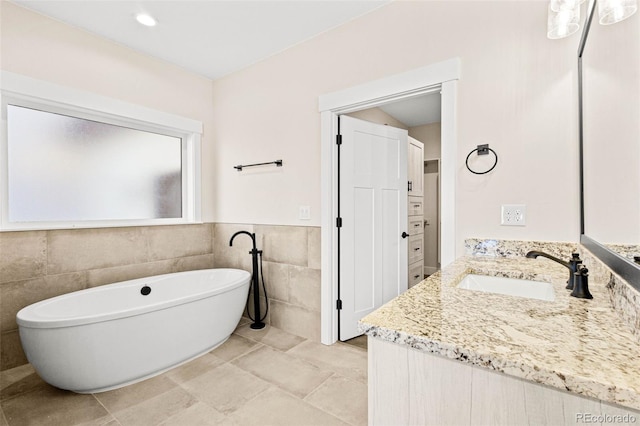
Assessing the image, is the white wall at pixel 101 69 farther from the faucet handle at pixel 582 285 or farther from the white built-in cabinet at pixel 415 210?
the faucet handle at pixel 582 285

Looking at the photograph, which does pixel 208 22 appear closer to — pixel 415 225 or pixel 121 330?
pixel 121 330

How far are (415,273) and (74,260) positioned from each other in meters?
3.51

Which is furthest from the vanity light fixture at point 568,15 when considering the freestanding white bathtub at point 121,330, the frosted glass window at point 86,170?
the frosted glass window at point 86,170

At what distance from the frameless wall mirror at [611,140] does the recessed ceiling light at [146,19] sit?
270 cm

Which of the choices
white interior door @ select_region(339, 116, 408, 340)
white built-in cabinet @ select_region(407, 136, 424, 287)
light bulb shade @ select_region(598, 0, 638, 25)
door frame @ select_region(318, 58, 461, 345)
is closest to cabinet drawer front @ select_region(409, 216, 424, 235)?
white built-in cabinet @ select_region(407, 136, 424, 287)

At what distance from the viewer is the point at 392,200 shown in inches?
117

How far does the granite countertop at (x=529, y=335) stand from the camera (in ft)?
Answer: 1.72

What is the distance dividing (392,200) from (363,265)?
2.37 ft

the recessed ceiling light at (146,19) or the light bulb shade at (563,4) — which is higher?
the recessed ceiling light at (146,19)

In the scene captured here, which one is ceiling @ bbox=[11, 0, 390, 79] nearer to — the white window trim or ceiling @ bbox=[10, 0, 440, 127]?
ceiling @ bbox=[10, 0, 440, 127]

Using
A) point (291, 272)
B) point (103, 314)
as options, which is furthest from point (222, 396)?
point (291, 272)

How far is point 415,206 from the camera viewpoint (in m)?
3.93

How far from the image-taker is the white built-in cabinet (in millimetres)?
3725

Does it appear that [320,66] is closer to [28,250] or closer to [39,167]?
[39,167]
